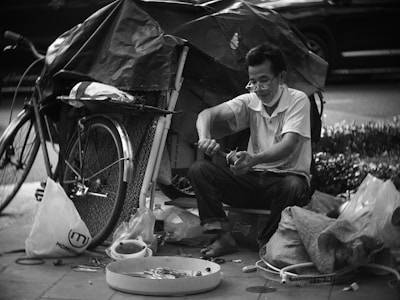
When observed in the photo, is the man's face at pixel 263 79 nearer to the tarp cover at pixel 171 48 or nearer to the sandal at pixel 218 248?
the tarp cover at pixel 171 48

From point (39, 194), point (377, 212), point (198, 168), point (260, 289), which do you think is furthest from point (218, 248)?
point (39, 194)

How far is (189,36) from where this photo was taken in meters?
6.27

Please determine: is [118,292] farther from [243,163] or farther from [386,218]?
[386,218]

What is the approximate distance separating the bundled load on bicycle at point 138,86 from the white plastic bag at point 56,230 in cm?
23

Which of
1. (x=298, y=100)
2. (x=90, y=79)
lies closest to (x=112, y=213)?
(x=90, y=79)

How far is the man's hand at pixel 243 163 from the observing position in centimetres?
552

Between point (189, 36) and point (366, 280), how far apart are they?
2.02 m

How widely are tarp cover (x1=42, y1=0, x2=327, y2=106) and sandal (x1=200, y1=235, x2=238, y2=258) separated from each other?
1.00m

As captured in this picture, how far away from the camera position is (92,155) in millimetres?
6535

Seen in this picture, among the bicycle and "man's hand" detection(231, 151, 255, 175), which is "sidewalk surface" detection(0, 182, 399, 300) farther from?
"man's hand" detection(231, 151, 255, 175)

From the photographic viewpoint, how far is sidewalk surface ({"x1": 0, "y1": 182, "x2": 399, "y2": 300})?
505 centimetres

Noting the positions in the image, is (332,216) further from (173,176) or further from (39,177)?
(39,177)

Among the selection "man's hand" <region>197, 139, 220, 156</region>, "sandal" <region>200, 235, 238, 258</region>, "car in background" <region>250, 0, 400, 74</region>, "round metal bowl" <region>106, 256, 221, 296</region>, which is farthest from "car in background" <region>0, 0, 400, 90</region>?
"round metal bowl" <region>106, 256, 221, 296</region>

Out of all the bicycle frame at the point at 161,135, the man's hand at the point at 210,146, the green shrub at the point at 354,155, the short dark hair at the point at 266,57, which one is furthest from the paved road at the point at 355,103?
the short dark hair at the point at 266,57
